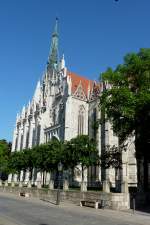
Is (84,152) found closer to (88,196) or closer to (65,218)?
(88,196)

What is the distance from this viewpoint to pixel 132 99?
80.2 feet

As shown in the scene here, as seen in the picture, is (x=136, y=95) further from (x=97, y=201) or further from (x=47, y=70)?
(x=47, y=70)

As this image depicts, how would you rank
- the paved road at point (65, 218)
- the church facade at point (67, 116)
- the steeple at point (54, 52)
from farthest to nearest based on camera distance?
1. the steeple at point (54, 52)
2. the church facade at point (67, 116)
3. the paved road at point (65, 218)

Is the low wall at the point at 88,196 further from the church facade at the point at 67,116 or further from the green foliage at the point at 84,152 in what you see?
the church facade at the point at 67,116

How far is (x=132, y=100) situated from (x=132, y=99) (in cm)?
9

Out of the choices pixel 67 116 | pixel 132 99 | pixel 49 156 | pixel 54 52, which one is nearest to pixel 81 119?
pixel 67 116

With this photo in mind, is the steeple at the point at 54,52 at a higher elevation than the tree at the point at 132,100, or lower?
higher

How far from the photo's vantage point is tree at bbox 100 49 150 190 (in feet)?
77.7

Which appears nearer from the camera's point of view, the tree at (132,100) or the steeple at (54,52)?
the tree at (132,100)

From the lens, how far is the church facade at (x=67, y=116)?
48.4 m

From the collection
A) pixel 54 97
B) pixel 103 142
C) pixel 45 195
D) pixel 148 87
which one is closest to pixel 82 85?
pixel 54 97

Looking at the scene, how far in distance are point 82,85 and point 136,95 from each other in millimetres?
39358

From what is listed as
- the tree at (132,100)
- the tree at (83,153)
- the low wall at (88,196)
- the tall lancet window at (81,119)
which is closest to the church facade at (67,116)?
the tall lancet window at (81,119)

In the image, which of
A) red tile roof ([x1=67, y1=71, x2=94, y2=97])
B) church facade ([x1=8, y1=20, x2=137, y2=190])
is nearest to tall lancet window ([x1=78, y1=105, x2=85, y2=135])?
church facade ([x1=8, y1=20, x2=137, y2=190])
